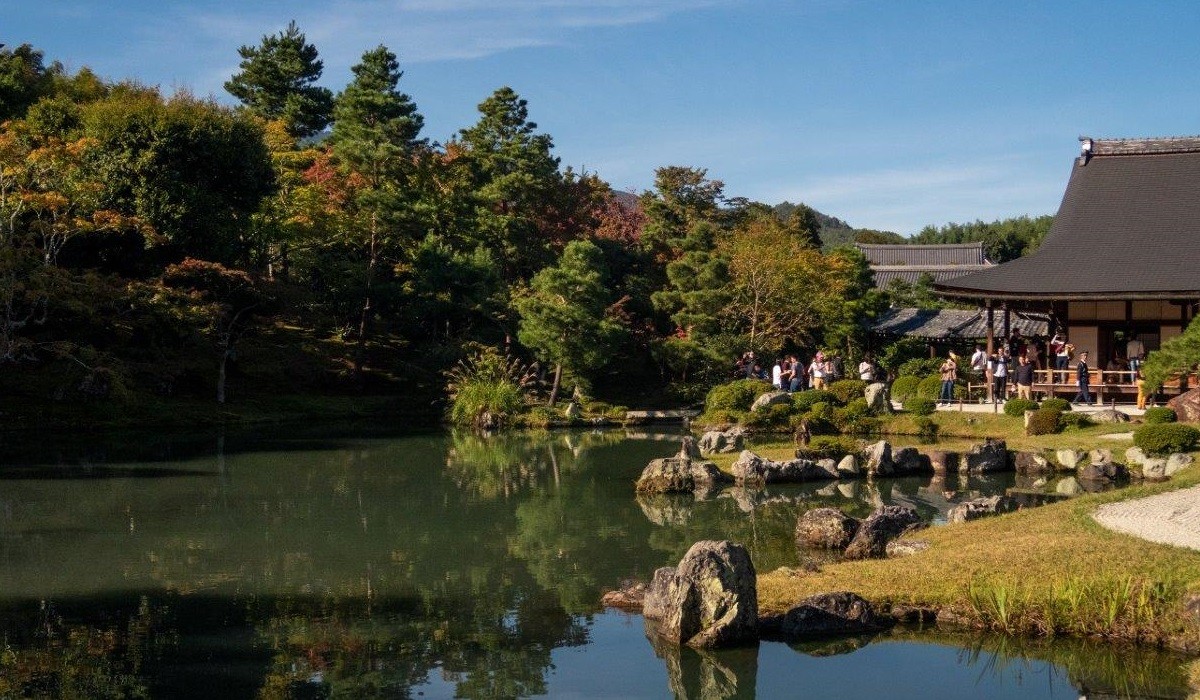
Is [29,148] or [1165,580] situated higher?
[29,148]

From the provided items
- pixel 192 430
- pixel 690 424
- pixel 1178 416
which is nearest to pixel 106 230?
pixel 192 430

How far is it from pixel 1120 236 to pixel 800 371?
805 cm

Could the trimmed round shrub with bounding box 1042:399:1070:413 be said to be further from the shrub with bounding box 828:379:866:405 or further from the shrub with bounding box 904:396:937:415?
the shrub with bounding box 828:379:866:405

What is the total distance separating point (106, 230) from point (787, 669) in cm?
2324

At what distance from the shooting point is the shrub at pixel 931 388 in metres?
26.1

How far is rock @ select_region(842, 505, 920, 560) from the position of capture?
12320mm

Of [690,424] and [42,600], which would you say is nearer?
[42,600]

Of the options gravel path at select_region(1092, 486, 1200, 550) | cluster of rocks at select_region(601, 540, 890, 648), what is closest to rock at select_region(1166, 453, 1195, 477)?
gravel path at select_region(1092, 486, 1200, 550)

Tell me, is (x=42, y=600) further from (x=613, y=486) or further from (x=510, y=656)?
(x=613, y=486)

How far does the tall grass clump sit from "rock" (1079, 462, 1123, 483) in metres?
14.7

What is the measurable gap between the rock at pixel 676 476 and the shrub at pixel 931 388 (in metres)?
9.45

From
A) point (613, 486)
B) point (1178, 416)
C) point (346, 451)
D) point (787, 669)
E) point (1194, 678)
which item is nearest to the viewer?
point (1194, 678)

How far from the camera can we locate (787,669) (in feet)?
28.6

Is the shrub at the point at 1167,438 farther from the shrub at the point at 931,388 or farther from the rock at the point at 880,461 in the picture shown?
the shrub at the point at 931,388
